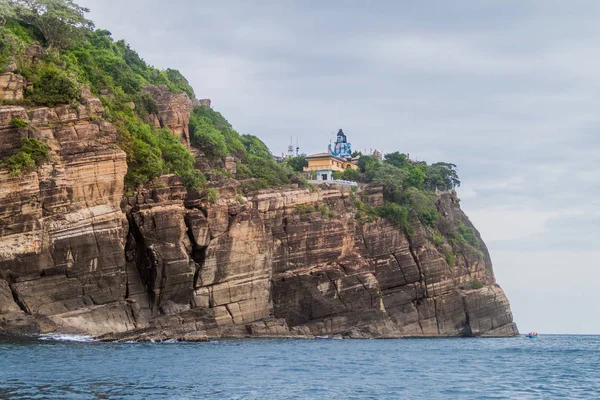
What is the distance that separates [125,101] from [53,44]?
7.31 meters

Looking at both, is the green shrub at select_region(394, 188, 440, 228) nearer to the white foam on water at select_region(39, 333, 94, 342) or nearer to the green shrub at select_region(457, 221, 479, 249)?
the green shrub at select_region(457, 221, 479, 249)

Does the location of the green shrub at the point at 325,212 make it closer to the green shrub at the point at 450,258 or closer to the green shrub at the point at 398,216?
the green shrub at the point at 398,216

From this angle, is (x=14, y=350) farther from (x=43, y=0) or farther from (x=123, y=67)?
(x=123, y=67)

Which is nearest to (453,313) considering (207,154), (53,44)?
(207,154)

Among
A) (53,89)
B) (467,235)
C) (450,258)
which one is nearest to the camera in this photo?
(53,89)

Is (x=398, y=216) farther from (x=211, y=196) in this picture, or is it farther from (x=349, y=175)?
(x=211, y=196)

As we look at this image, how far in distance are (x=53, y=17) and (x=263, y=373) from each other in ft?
126

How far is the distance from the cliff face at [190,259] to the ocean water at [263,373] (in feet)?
15.5

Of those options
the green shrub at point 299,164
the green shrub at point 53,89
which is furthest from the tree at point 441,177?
the green shrub at point 53,89

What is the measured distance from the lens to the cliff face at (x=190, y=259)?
4872 centimetres

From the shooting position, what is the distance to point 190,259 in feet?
193

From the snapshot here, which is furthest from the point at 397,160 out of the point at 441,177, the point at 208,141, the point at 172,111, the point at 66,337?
the point at 66,337

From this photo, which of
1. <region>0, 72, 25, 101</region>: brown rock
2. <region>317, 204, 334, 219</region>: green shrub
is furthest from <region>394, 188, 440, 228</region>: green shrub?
<region>0, 72, 25, 101</region>: brown rock

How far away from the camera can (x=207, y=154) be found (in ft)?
237
